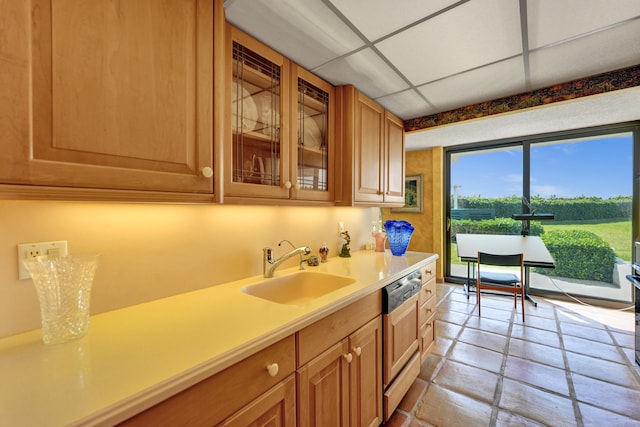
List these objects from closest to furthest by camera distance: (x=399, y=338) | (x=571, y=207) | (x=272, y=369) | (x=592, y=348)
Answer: (x=272, y=369) < (x=399, y=338) < (x=592, y=348) < (x=571, y=207)

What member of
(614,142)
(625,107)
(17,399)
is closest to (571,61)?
(625,107)

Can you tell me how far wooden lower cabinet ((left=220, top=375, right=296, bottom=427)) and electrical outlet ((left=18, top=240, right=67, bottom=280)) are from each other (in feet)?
2.75

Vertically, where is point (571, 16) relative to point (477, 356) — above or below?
above

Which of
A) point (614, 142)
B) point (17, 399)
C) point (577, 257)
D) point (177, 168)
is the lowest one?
point (577, 257)

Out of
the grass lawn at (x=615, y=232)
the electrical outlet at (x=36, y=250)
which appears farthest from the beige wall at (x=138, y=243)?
the grass lawn at (x=615, y=232)

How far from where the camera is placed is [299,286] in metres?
1.72

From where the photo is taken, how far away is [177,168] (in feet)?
3.03

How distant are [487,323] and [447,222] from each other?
1.86 m

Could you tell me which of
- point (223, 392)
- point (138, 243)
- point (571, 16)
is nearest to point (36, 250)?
point (138, 243)

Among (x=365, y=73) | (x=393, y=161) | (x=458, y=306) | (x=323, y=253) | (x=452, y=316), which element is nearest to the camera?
(x=365, y=73)

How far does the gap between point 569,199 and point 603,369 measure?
7.64 feet

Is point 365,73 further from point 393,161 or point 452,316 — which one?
point 452,316

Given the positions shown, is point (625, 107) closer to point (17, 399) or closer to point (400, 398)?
point (400, 398)

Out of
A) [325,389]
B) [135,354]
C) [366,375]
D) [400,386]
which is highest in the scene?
[135,354]
